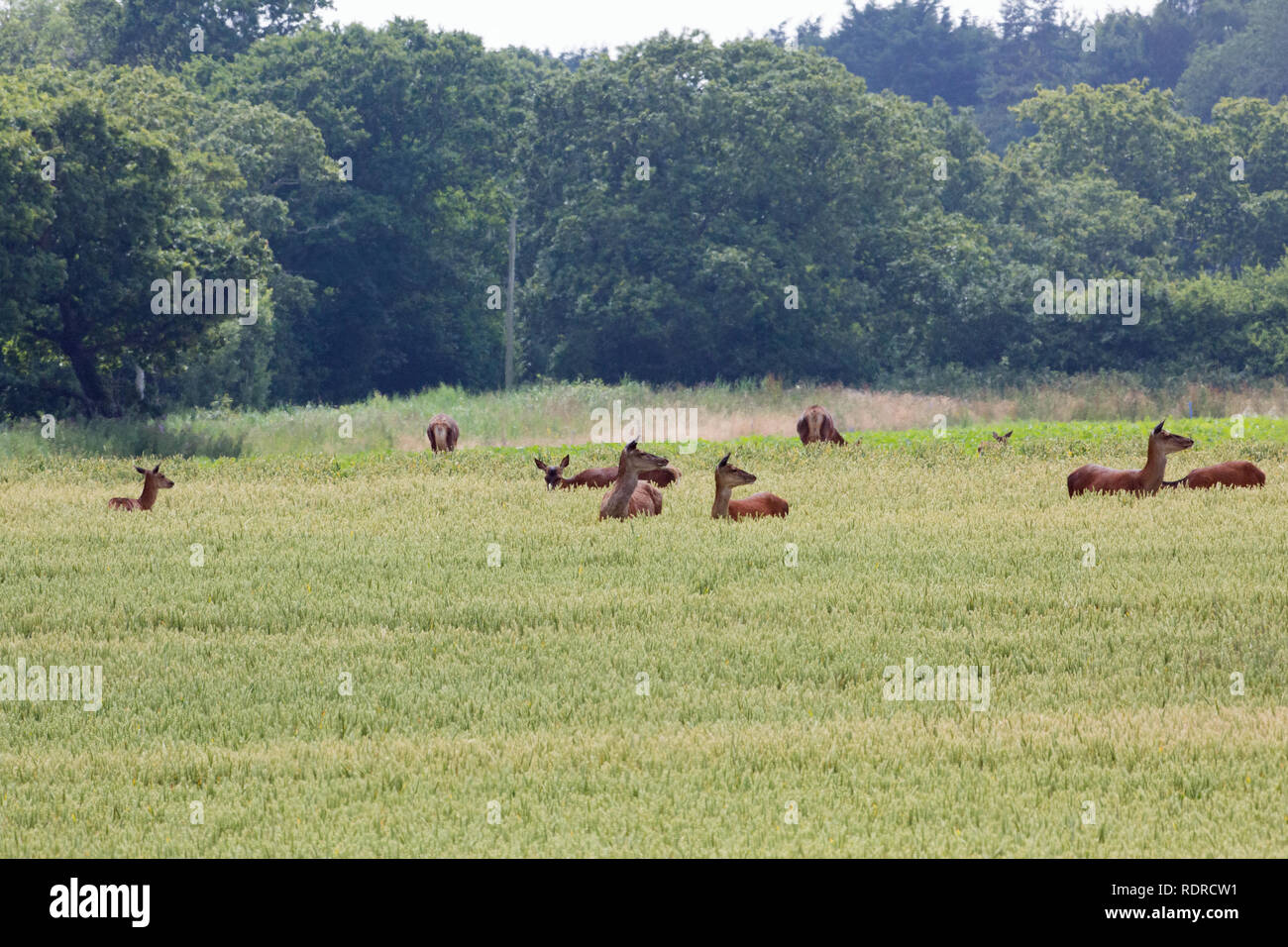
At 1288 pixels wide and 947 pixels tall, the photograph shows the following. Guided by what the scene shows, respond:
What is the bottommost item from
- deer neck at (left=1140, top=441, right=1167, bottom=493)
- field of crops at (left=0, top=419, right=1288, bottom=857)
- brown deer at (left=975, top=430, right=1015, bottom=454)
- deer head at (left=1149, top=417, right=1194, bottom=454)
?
field of crops at (left=0, top=419, right=1288, bottom=857)

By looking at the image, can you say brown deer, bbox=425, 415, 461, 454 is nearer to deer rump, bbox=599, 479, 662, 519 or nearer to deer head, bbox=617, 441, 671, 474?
deer rump, bbox=599, 479, 662, 519

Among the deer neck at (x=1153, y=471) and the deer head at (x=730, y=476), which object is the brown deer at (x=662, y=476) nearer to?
the deer head at (x=730, y=476)

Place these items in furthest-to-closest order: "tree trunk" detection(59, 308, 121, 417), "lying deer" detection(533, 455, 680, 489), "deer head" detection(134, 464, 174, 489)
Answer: "tree trunk" detection(59, 308, 121, 417), "lying deer" detection(533, 455, 680, 489), "deer head" detection(134, 464, 174, 489)

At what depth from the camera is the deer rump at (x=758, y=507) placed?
57.1 feet

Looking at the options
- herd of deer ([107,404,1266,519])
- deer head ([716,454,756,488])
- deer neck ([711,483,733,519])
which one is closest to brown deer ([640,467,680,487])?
herd of deer ([107,404,1266,519])

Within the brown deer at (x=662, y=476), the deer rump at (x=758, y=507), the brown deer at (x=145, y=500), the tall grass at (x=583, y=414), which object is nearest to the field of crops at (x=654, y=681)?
the deer rump at (x=758, y=507)

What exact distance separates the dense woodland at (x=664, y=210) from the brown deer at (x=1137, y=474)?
28.6 m

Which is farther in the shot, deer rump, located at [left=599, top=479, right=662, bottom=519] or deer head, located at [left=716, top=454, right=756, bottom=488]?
deer rump, located at [left=599, top=479, right=662, bottom=519]

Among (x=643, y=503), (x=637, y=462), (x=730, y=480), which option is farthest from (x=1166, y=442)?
(x=637, y=462)

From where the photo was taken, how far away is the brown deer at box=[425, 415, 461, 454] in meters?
27.6

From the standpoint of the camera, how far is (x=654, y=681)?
384 inches

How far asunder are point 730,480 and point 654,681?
752 cm

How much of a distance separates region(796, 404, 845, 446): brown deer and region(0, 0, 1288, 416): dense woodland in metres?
20.5
